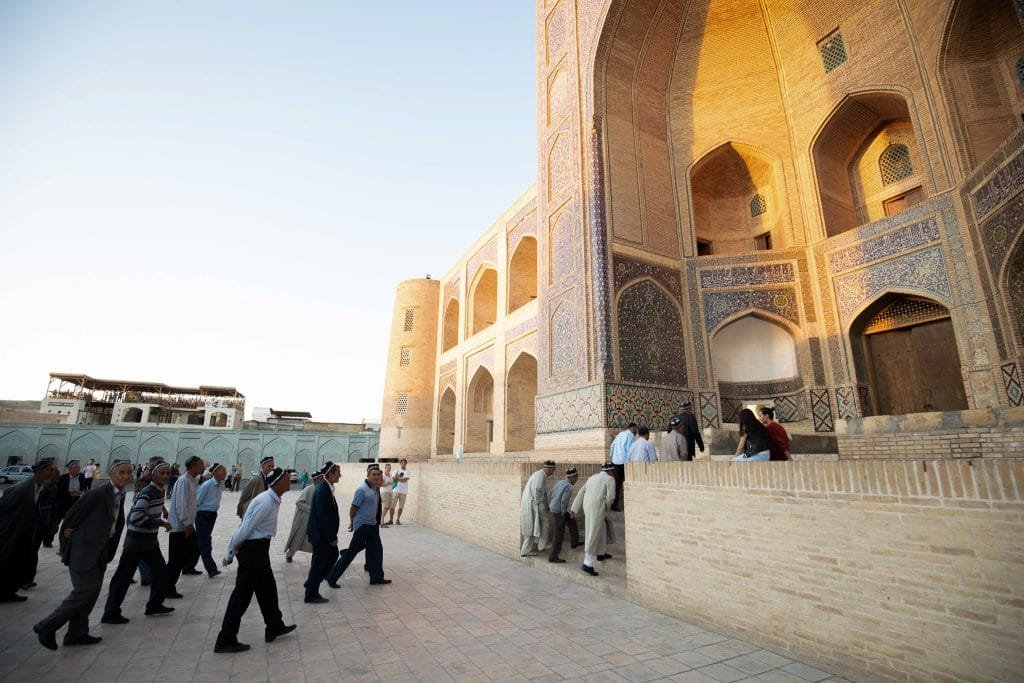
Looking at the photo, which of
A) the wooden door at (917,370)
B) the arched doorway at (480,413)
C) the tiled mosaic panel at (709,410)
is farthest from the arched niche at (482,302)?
the wooden door at (917,370)

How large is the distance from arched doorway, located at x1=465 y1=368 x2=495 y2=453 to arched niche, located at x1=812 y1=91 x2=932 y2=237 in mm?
9801

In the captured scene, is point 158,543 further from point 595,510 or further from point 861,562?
point 861,562

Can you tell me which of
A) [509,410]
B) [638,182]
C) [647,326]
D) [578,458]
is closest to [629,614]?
[578,458]

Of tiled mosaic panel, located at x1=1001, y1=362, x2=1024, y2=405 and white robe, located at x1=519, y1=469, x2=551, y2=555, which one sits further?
tiled mosaic panel, located at x1=1001, y1=362, x2=1024, y2=405

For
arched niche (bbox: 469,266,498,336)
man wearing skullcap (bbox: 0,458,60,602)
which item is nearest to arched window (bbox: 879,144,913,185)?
arched niche (bbox: 469,266,498,336)

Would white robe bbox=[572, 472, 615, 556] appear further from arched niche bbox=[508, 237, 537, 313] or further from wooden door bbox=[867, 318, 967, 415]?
arched niche bbox=[508, 237, 537, 313]

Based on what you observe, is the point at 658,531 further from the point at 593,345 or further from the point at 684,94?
the point at 684,94

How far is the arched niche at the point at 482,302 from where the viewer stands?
16.9 m

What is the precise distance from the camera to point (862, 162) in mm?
10242

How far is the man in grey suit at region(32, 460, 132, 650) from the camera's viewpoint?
288cm

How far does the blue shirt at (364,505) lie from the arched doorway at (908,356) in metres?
8.35

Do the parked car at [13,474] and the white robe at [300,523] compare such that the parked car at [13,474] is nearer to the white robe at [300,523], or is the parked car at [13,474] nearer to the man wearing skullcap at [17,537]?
the white robe at [300,523]

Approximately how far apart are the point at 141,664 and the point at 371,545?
2053 mm

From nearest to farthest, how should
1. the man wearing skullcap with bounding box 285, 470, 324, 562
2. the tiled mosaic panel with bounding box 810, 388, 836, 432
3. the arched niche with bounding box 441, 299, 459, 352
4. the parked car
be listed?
the man wearing skullcap with bounding box 285, 470, 324, 562 → the tiled mosaic panel with bounding box 810, 388, 836, 432 → the parked car → the arched niche with bounding box 441, 299, 459, 352
